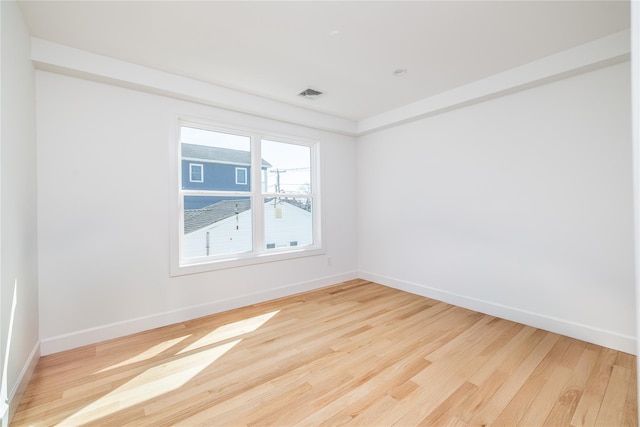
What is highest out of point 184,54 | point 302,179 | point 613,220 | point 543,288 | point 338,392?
point 184,54

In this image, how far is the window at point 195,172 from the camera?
3188 mm

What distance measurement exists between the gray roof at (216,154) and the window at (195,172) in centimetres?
10

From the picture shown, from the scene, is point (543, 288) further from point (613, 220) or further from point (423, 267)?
point (423, 267)

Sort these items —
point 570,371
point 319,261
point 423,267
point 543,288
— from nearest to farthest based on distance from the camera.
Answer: point 570,371
point 543,288
point 423,267
point 319,261

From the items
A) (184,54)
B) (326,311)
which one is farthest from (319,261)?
(184,54)

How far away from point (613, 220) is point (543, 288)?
0.83 m

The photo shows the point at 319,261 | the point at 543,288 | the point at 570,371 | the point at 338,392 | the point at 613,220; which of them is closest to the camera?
the point at 338,392

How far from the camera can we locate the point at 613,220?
238 centimetres

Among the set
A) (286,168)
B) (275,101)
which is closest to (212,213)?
(286,168)

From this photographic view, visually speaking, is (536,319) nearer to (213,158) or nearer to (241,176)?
(241,176)

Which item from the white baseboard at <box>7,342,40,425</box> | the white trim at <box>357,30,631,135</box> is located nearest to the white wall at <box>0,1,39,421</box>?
the white baseboard at <box>7,342,40,425</box>

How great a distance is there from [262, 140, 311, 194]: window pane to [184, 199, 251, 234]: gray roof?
1.32ft

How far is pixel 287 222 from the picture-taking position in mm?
4039

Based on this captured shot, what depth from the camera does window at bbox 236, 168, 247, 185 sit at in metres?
3.53
